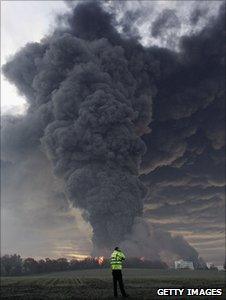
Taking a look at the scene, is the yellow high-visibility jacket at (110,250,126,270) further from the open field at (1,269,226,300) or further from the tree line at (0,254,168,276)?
the tree line at (0,254,168,276)

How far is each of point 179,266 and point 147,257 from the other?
50.4 feet

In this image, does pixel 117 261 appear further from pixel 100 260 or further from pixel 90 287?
pixel 100 260

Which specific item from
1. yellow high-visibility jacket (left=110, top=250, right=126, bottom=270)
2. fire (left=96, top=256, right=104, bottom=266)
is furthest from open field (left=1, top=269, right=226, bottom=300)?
fire (left=96, top=256, right=104, bottom=266)

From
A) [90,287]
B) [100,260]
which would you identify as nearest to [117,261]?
[90,287]

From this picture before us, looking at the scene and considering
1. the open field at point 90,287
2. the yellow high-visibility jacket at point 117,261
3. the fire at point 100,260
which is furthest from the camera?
the fire at point 100,260

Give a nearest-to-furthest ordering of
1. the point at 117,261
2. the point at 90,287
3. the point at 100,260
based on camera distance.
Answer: the point at 117,261, the point at 90,287, the point at 100,260

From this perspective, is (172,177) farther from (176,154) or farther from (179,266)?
(179,266)

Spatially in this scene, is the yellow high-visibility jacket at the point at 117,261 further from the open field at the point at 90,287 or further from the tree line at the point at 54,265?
the tree line at the point at 54,265

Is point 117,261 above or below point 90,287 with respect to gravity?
above

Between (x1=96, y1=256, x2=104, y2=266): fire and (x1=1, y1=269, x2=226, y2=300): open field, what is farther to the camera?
(x1=96, y1=256, x2=104, y2=266): fire

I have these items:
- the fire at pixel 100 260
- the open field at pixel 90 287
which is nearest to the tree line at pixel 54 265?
the fire at pixel 100 260

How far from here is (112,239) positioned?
87.7 meters

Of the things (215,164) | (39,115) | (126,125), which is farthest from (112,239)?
(215,164)

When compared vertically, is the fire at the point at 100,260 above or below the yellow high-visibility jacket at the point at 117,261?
below
